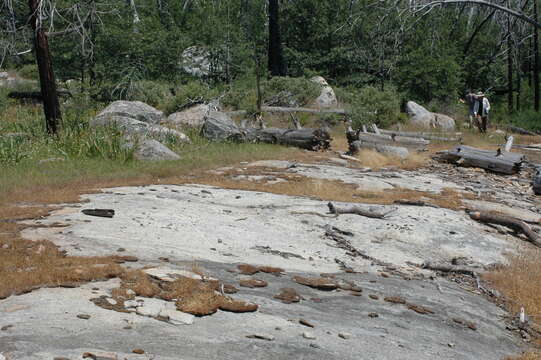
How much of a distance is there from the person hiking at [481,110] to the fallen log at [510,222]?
15038mm

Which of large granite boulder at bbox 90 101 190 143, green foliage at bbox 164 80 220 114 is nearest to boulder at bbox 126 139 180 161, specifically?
large granite boulder at bbox 90 101 190 143

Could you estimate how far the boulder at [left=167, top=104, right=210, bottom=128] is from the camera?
19.0m

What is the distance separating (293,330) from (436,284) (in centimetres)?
292

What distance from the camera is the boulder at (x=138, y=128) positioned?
1568cm

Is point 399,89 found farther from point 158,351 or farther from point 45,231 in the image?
point 158,351

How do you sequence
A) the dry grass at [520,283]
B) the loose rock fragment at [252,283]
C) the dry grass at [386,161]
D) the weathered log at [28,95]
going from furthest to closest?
the weathered log at [28,95]
the dry grass at [386,161]
the dry grass at [520,283]
the loose rock fragment at [252,283]

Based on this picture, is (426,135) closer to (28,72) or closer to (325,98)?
(325,98)

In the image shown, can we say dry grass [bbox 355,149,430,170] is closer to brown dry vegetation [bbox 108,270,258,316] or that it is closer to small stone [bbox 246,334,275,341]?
brown dry vegetation [bbox 108,270,258,316]

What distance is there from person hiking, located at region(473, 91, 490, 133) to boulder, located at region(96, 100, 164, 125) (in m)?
13.5

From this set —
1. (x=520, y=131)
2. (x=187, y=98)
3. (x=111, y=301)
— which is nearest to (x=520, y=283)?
(x=111, y=301)

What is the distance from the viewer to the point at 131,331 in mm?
3680

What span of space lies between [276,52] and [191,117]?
1020 cm

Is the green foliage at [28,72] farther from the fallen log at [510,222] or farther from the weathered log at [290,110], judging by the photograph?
the fallen log at [510,222]

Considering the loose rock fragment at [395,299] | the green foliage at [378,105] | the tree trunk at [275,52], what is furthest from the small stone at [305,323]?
the tree trunk at [275,52]
